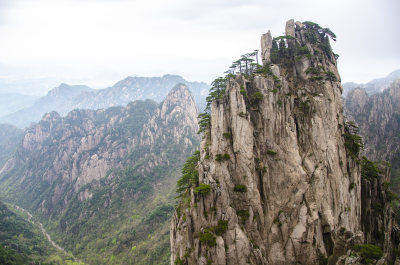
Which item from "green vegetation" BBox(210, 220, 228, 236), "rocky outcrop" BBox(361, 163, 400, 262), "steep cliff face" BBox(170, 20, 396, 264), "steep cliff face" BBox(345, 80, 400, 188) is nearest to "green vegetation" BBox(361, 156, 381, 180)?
"rocky outcrop" BBox(361, 163, 400, 262)

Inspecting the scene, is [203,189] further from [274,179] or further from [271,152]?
[271,152]

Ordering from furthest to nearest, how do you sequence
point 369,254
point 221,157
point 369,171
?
point 369,171
point 221,157
point 369,254

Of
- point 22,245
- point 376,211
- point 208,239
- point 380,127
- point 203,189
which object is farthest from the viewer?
point 380,127

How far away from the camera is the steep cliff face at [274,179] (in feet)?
142

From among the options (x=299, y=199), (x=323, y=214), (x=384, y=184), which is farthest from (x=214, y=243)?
(x=384, y=184)

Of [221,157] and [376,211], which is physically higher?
[221,157]

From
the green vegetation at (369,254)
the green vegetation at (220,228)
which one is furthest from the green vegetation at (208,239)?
the green vegetation at (369,254)

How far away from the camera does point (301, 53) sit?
199 ft

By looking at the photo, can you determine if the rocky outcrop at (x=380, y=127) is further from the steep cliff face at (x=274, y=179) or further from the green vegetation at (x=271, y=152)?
the green vegetation at (x=271, y=152)

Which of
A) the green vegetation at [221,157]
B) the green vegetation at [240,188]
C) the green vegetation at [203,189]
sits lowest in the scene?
the green vegetation at [240,188]

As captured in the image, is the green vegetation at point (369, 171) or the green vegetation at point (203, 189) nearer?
the green vegetation at point (203, 189)

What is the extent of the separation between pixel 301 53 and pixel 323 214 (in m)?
38.8

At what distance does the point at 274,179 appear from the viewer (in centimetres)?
4766

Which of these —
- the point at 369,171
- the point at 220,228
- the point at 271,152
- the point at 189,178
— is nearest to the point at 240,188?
the point at 220,228
